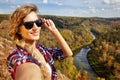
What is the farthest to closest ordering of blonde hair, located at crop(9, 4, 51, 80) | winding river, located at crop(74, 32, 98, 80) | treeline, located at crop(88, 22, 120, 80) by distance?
1. winding river, located at crop(74, 32, 98, 80)
2. treeline, located at crop(88, 22, 120, 80)
3. blonde hair, located at crop(9, 4, 51, 80)

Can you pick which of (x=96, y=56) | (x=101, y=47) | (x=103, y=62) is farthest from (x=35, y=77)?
(x=101, y=47)

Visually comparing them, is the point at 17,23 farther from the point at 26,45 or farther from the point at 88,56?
the point at 88,56

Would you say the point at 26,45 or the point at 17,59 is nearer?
the point at 17,59

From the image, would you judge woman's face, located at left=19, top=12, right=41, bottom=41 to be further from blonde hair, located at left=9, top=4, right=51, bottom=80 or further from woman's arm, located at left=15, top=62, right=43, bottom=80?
woman's arm, located at left=15, top=62, right=43, bottom=80

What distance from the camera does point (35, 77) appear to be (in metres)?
1.39

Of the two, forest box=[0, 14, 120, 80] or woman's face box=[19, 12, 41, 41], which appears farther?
forest box=[0, 14, 120, 80]

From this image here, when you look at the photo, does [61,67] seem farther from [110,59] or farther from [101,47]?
[101,47]

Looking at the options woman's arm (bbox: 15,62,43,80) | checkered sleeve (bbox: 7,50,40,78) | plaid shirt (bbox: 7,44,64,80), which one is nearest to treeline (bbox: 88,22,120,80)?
plaid shirt (bbox: 7,44,64,80)

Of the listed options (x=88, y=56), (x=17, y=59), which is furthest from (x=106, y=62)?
(x=17, y=59)

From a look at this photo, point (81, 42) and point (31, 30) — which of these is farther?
point (81, 42)

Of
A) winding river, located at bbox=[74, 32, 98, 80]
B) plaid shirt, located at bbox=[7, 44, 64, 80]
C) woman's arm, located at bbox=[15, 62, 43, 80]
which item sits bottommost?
winding river, located at bbox=[74, 32, 98, 80]

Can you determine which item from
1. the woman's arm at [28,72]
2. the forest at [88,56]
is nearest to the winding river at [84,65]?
the forest at [88,56]

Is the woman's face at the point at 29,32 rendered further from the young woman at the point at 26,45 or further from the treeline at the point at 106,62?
the treeline at the point at 106,62

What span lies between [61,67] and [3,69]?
5360cm
